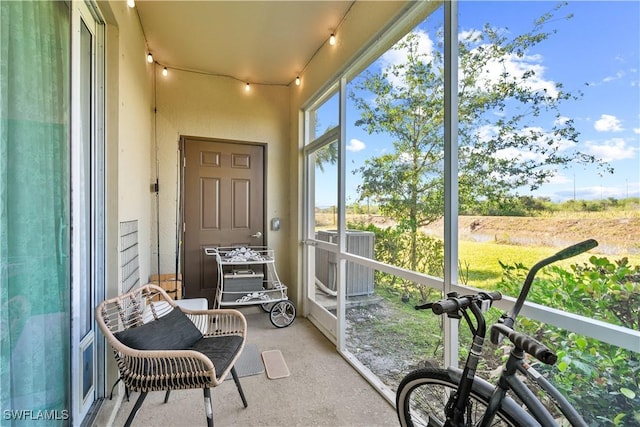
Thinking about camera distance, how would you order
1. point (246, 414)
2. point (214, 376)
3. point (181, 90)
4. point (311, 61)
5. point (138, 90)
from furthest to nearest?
1. point (181, 90)
2. point (311, 61)
3. point (138, 90)
4. point (246, 414)
5. point (214, 376)

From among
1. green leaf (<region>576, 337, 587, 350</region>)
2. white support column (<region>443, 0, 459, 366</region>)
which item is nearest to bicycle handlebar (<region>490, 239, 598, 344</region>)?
green leaf (<region>576, 337, 587, 350</region>)

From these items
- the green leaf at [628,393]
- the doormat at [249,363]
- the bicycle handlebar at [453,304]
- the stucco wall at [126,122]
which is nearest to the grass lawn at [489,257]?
the bicycle handlebar at [453,304]

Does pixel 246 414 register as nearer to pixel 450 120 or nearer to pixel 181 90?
pixel 450 120

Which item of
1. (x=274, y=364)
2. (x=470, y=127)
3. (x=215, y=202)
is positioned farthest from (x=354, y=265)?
(x=215, y=202)

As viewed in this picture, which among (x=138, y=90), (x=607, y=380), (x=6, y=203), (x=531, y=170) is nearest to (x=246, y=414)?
(x=6, y=203)

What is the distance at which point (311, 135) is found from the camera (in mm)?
3537

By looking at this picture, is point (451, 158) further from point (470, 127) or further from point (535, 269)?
point (535, 269)

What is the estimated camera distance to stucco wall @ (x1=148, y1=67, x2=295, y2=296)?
338cm

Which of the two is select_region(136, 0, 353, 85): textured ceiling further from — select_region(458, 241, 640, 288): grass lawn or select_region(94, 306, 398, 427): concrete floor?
select_region(94, 306, 398, 427): concrete floor

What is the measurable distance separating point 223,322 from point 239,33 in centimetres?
251

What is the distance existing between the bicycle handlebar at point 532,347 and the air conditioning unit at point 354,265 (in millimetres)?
1430

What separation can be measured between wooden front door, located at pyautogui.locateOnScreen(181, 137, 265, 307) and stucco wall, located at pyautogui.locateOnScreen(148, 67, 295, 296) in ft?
0.41

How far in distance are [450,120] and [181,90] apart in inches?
124

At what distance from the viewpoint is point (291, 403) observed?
75.4 inches
